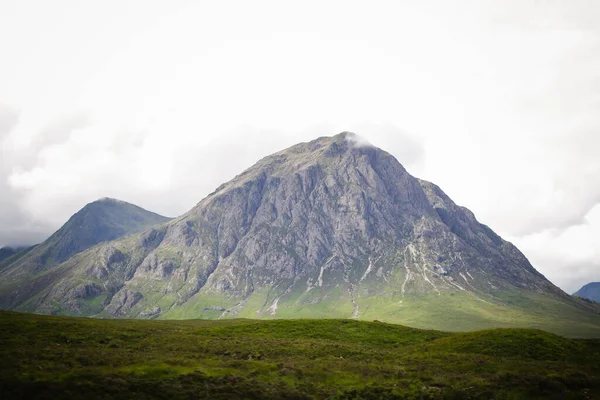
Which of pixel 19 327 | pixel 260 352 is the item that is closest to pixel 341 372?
pixel 260 352

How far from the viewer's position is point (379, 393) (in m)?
44.0

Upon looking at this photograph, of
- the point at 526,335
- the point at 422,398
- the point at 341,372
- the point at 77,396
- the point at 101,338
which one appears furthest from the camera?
the point at 526,335

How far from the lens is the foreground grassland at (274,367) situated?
122 feet

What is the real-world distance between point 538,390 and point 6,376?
55470 mm

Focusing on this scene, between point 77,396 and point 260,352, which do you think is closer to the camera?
point 77,396

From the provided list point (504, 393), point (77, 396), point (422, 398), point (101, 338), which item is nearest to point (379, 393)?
point (422, 398)

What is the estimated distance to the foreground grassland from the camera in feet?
122

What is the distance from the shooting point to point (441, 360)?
2389 inches

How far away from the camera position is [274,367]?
4969cm

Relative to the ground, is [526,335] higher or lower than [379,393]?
higher

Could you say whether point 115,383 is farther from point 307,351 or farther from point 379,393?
point 307,351

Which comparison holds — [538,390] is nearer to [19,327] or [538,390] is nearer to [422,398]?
[422,398]

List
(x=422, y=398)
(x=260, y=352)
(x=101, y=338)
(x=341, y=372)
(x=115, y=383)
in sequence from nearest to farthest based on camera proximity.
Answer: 1. (x=115, y=383)
2. (x=422, y=398)
3. (x=341, y=372)
4. (x=260, y=352)
5. (x=101, y=338)

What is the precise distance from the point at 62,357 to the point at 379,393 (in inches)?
1465
